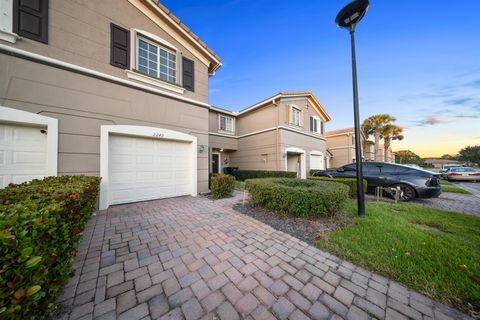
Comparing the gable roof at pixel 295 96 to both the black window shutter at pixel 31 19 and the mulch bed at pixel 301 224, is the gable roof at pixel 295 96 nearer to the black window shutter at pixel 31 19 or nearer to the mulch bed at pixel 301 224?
the mulch bed at pixel 301 224

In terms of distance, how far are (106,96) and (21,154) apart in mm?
2494

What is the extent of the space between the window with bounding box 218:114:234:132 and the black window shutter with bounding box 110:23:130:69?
8.04 m

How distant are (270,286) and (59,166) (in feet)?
19.7

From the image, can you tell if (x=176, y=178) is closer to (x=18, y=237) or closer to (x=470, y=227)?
(x=18, y=237)

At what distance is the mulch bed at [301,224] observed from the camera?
3457 mm

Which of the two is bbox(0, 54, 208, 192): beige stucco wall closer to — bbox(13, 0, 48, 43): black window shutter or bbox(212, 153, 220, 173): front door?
bbox(13, 0, 48, 43): black window shutter

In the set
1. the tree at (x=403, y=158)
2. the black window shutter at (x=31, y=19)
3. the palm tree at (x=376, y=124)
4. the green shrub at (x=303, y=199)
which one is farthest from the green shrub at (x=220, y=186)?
the tree at (x=403, y=158)

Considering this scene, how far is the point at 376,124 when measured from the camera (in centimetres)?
2389

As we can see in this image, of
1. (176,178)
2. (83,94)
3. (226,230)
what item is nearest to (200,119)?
(176,178)

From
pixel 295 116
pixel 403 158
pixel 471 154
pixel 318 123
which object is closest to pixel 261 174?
pixel 295 116

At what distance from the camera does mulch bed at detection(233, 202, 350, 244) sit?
3.46 metres

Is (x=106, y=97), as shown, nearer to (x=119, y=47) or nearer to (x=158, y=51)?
(x=119, y=47)

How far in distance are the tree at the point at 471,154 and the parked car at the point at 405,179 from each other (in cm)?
5372

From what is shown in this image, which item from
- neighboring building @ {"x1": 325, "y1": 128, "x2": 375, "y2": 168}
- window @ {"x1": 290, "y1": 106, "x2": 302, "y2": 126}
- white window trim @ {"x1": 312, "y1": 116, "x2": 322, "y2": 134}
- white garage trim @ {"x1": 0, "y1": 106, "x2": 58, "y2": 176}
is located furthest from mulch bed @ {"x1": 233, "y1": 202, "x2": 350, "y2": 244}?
neighboring building @ {"x1": 325, "y1": 128, "x2": 375, "y2": 168}
